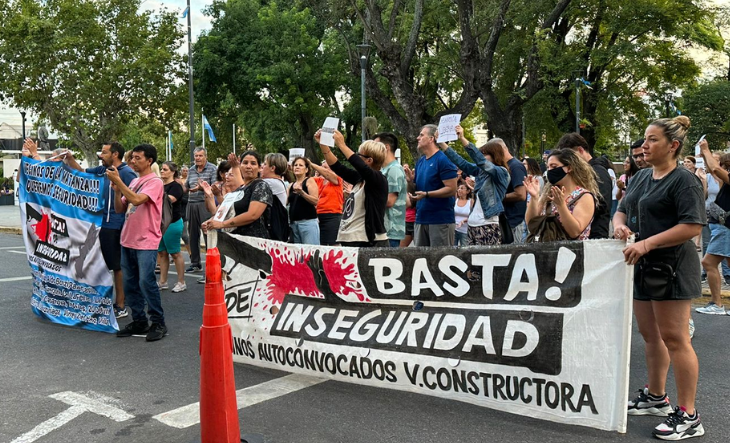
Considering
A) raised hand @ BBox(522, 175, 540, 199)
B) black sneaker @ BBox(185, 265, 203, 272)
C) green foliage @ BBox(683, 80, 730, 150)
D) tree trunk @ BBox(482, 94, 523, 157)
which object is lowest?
black sneaker @ BBox(185, 265, 203, 272)

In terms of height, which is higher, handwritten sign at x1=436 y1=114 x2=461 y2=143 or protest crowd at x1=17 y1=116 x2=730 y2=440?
handwritten sign at x1=436 y1=114 x2=461 y2=143

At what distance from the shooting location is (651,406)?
4.07 meters

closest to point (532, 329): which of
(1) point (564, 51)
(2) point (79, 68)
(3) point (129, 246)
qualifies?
(3) point (129, 246)

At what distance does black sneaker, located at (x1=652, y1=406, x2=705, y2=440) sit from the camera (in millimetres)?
3670

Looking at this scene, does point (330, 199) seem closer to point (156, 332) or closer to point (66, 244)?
point (156, 332)

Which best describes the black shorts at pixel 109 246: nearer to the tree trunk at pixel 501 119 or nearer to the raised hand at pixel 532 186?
the raised hand at pixel 532 186

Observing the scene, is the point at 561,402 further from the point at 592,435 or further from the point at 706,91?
the point at 706,91

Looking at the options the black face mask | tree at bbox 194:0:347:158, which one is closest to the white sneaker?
the black face mask

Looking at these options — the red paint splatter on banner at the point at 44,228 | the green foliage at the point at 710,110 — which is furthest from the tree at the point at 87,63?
the green foliage at the point at 710,110

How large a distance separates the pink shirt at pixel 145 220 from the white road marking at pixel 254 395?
86.2 inches

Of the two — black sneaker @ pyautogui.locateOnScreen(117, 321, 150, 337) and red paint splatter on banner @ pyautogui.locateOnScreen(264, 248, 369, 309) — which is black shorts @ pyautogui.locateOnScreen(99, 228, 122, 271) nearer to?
black sneaker @ pyautogui.locateOnScreen(117, 321, 150, 337)

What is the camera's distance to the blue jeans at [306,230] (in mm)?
8352

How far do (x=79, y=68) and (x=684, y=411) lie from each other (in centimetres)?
2839

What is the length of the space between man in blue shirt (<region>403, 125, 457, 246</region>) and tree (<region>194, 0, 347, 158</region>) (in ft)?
83.4
